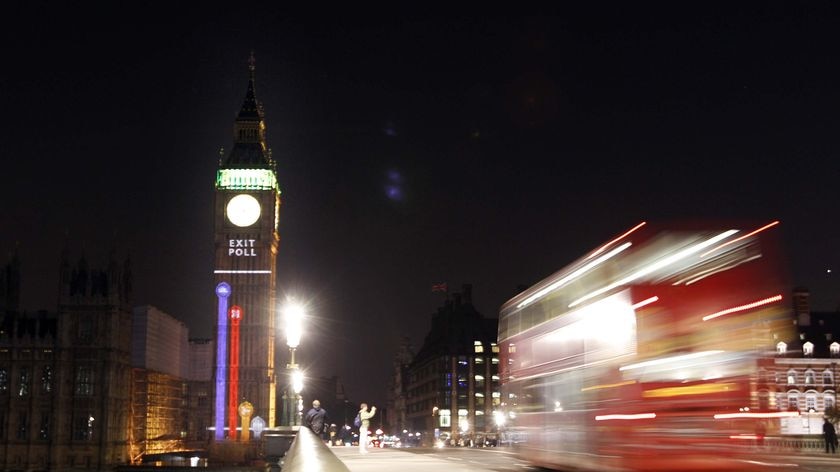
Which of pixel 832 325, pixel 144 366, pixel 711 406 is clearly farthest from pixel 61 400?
pixel 711 406

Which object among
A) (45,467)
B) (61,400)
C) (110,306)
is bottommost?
(45,467)

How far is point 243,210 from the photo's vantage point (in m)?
120

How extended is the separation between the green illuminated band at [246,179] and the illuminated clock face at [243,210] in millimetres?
1501

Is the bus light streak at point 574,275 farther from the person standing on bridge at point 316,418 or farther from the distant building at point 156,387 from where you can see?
the distant building at point 156,387

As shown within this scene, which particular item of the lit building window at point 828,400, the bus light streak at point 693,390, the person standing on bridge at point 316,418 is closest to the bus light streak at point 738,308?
the bus light streak at point 693,390

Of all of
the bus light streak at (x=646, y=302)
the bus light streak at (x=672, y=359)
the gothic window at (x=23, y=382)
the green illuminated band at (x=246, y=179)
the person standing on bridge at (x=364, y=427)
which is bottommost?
the person standing on bridge at (x=364, y=427)

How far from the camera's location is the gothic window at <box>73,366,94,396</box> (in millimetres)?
100438

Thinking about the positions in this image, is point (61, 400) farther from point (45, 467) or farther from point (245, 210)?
point (245, 210)

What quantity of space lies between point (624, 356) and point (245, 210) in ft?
343

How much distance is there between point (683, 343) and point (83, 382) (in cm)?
9189

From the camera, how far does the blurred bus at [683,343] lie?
674 inches

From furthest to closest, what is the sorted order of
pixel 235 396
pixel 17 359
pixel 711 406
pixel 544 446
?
pixel 235 396
pixel 17 359
pixel 544 446
pixel 711 406

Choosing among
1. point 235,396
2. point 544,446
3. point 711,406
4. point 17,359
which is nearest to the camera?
point 711,406

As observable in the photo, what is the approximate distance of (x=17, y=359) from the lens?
101 meters
